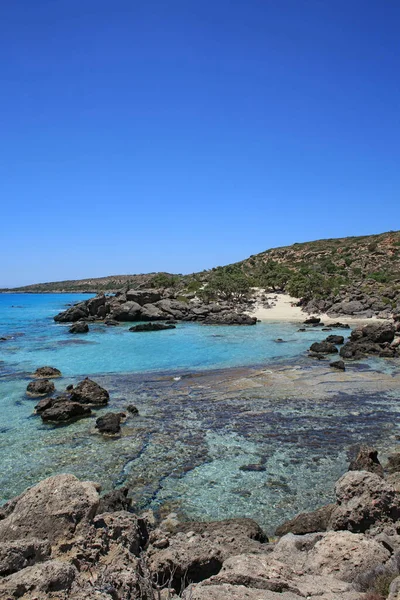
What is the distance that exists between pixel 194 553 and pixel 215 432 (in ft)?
29.0

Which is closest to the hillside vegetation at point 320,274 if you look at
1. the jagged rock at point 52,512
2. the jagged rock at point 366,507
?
the jagged rock at point 366,507

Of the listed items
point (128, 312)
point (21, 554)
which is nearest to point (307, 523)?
point (21, 554)

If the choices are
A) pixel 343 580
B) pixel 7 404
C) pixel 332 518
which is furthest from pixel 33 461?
pixel 343 580

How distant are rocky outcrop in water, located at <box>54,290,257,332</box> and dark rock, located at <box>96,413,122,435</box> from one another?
40.1 meters

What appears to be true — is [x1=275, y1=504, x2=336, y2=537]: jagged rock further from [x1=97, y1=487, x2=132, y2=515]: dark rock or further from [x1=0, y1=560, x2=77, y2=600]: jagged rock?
[x1=0, y1=560, x2=77, y2=600]: jagged rock

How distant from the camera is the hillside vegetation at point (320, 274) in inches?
2682

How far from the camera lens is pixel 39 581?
446 centimetres

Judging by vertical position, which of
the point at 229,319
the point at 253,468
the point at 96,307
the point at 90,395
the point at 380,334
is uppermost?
the point at 96,307

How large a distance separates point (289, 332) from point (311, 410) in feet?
90.2

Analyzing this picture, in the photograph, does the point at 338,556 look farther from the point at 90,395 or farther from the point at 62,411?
the point at 90,395

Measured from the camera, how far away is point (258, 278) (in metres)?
89.4

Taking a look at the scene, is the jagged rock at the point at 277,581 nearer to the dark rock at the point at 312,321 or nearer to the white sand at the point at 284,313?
the dark rock at the point at 312,321

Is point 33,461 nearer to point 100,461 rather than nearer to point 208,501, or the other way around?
point 100,461

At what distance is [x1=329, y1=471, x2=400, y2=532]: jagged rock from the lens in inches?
315
